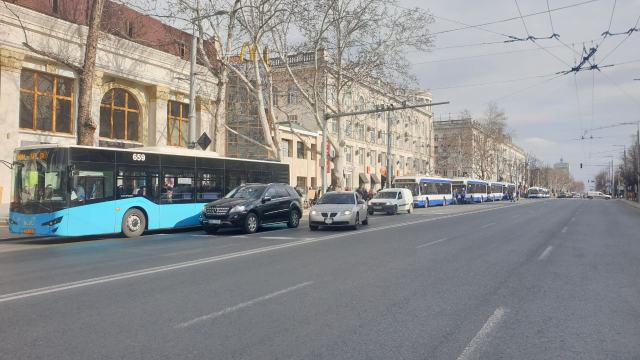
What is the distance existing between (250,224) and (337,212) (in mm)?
3090

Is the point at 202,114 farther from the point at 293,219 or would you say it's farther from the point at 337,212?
the point at 337,212

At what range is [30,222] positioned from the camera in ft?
42.0

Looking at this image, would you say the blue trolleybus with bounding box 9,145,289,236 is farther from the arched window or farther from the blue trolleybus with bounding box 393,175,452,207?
the blue trolleybus with bounding box 393,175,452,207

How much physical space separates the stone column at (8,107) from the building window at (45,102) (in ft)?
1.85

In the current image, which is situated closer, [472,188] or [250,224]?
[250,224]

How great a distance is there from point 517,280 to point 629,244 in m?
7.68

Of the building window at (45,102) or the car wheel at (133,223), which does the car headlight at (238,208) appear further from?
the building window at (45,102)

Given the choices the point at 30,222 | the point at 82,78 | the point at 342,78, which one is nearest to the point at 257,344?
the point at 30,222

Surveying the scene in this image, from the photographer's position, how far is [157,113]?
89.0 ft

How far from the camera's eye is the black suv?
15.2 metres

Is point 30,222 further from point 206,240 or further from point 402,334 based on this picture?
point 402,334

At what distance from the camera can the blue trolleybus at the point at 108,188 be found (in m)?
13.0

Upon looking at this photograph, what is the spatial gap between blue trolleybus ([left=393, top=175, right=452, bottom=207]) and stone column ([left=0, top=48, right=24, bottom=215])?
29164 millimetres

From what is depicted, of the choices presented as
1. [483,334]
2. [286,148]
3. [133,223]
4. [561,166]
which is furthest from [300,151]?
[561,166]
